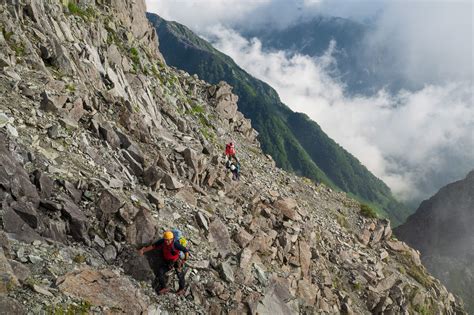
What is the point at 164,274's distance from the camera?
2147cm

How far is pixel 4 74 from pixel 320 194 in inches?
2082

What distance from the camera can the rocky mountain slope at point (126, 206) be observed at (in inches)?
734

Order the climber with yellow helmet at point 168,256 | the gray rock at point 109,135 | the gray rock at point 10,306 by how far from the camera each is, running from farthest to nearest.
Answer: the gray rock at point 109,135
the climber with yellow helmet at point 168,256
the gray rock at point 10,306

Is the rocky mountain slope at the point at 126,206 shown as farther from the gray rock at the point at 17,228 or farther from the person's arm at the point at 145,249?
the person's arm at the point at 145,249

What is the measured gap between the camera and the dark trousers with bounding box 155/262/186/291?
21344 millimetres

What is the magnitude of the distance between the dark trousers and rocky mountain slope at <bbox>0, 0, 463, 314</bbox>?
0.66 metres

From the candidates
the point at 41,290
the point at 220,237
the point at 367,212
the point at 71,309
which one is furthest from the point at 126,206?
the point at 367,212

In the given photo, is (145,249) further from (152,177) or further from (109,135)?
(109,135)

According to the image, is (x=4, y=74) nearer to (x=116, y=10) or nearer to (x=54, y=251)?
(x=54, y=251)

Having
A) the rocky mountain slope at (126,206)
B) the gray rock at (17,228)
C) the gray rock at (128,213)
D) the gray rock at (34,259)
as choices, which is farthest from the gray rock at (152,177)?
the gray rock at (34,259)

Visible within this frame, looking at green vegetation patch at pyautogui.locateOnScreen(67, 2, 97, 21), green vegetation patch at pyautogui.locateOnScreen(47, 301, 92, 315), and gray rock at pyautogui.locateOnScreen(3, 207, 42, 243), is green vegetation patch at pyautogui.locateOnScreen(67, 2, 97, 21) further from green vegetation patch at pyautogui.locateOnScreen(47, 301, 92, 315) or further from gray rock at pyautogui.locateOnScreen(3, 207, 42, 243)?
green vegetation patch at pyautogui.locateOnScreen(47, 301, 92, 315)

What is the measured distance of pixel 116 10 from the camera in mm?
61656

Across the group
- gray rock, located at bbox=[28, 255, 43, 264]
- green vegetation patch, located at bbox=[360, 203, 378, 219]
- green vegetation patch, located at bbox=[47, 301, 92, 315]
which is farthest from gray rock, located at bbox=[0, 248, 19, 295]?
green vegetation patch, located at bbox=[360, 203, 378, 219]

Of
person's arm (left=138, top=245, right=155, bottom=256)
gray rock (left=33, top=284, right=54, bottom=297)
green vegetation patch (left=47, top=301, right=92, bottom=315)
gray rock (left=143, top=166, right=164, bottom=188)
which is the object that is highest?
gray rock (left=143, top=166, right=164, bottom=188)
